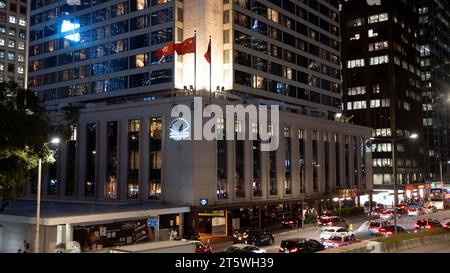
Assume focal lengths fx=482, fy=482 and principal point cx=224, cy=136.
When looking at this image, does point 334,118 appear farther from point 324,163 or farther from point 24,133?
point 24,133

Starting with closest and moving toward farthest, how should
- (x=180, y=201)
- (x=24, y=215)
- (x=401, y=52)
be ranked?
(x=24, y=215)
(x=180, y=201)
(x=401, y=52)

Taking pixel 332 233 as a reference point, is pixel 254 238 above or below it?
below

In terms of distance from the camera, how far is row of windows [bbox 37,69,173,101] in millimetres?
63347

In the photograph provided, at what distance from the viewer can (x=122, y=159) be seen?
60375 mm

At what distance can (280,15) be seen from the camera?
76.2 meters

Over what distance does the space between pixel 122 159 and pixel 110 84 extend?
47.7 feet

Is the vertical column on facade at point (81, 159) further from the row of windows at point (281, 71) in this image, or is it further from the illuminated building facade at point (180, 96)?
the row of windows at point (281, 71)

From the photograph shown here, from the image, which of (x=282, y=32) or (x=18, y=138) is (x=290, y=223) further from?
(x=18, y=138)

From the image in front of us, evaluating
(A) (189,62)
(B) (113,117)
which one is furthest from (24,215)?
(A) (189,62)

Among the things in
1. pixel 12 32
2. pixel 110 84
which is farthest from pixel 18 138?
pixel 12 32

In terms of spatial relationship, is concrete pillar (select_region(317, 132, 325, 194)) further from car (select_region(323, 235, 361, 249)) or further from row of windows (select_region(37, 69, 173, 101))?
car (select_region(323, 235, 361, 249))

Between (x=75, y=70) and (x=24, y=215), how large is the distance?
3917cm

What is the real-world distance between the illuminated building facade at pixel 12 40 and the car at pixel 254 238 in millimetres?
105191

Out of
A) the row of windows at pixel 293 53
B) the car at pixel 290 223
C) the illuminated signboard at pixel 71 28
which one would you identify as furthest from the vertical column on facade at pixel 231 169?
the illuminated signboard at pixel 71 28
